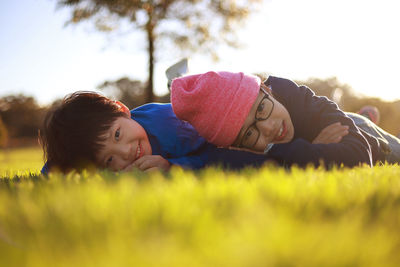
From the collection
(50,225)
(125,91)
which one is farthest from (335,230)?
(125,91)

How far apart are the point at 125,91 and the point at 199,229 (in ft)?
121

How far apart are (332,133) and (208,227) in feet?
5.66

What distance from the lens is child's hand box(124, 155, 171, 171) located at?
211 cm

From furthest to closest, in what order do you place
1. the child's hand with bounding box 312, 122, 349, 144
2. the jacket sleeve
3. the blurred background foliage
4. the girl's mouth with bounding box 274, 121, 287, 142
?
the blurred background foliage < the girl's mouth with bounding box 274, 121, 287, 142 < the child's hand with bounding box 312, 122, 349, 144 < the jacket sleeve

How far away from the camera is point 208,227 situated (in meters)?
0.64

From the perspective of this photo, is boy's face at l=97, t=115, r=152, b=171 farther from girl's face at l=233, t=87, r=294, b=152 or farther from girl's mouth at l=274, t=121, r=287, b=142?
girl's mouth at l=274, t=121, r=287, b=142

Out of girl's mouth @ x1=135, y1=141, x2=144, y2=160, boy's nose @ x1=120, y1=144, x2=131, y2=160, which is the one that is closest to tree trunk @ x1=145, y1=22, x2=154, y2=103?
girl's mouth @ x1=135, y1=141, x2=144, y2=160

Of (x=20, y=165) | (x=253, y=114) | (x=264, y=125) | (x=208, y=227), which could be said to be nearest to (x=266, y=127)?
(x=264, y=125)

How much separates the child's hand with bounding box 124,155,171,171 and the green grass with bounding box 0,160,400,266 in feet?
3.67

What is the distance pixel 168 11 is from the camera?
1204 centimetres

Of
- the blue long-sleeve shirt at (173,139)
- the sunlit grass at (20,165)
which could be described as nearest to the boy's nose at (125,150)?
the blue long-sleeve shirt at (173,139)

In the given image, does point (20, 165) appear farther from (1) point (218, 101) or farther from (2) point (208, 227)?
(2) point (208, 227)

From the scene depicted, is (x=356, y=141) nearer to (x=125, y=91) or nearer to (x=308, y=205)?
(x=308, y=205)

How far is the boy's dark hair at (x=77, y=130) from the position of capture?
88.0 inches
